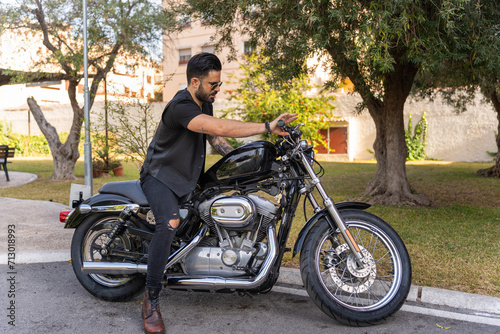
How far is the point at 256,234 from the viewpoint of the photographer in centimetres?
381

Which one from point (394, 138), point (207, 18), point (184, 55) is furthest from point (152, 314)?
point (184, 55)

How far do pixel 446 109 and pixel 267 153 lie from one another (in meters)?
22.5

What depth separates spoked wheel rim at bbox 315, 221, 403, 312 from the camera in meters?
3.72

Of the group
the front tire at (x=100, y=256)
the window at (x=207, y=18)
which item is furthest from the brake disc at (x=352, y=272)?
the window at (x=207, y=18)

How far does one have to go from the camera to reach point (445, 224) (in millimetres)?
7621

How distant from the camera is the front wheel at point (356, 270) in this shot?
11.9 feet

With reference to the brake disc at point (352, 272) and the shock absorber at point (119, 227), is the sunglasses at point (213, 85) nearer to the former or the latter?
the shock absorber at point (119, 227)

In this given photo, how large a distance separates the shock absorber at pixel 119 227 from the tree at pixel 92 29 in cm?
940

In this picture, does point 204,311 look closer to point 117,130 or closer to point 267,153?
point 267,153

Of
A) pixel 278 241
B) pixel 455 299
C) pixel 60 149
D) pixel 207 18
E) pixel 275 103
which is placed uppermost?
pixel 207 18

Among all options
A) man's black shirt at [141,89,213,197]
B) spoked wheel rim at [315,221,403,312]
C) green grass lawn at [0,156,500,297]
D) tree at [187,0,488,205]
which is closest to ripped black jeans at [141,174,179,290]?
man's black shirt at [141,89,213,197]

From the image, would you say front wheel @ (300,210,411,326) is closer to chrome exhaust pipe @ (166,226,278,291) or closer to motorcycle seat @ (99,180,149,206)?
chrome exhaust pipe @ (166,226,278,291)

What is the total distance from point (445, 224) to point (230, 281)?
201 inches

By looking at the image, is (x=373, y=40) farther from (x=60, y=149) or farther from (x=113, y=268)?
(x=60, y=149)
